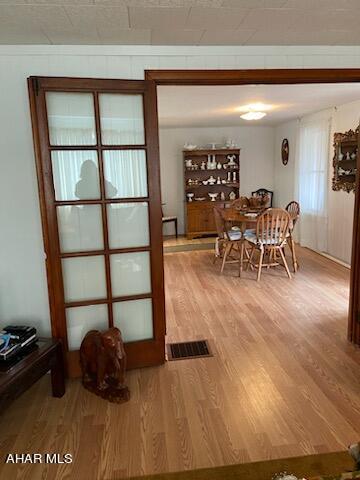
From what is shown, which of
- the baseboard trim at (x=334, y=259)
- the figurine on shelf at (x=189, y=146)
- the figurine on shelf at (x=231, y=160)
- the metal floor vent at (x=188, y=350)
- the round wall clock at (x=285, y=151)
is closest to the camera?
the metal floor vent at (x=188, y=350)

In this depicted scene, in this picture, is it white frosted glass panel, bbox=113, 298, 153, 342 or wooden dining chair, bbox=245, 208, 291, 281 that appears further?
wooden dining chair, bbox=245, 208, 291, 281

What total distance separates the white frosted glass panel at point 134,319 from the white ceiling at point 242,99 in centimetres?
226

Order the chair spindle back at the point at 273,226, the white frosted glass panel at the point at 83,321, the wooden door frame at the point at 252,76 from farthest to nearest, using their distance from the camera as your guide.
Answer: the chair spindle back at the point at 273,226, the white frosted glass panel at the point at 83,321, the wooden door frame at the point at 252,76

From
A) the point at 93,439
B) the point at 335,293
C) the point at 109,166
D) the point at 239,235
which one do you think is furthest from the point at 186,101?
the point at 93,439

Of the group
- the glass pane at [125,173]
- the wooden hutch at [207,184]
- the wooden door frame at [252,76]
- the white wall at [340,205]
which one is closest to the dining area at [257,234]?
the white wall at [340,205]

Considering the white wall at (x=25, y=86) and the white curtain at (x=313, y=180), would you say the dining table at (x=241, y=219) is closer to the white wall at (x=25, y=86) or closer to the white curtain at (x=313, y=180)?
the white curtain at (x=313, y=180)

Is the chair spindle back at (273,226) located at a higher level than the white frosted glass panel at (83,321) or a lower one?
higher

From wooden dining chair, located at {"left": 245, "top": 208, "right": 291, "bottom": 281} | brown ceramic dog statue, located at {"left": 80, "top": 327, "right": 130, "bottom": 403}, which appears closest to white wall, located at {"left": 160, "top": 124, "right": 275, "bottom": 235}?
wooden dining chair, located at {"left": 245, "top": 208, "right": 291, "bottom": 281}

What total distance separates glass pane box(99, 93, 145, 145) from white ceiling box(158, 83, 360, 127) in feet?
4.62

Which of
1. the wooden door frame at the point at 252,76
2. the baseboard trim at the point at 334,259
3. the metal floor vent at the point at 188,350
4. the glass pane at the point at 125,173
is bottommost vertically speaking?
the metal floor vent at the point at 188,350

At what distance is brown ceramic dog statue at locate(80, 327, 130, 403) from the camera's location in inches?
88.0

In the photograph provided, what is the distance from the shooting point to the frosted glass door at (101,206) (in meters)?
2.21

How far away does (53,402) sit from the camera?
2.24 meters

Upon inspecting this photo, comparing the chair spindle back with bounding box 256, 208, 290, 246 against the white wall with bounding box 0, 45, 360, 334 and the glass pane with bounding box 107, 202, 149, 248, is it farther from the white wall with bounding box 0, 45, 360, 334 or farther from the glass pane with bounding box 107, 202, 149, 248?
the glass pane with bounding box 107, 202, 149, 248
